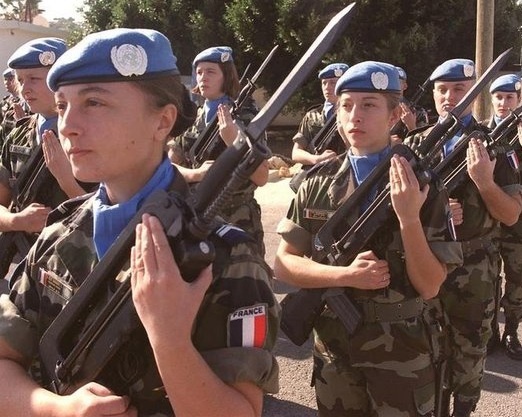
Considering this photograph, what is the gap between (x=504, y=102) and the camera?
5090 millimetres

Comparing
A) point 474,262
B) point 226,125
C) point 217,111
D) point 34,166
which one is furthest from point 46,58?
point 474,262

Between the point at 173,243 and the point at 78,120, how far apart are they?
421 mm

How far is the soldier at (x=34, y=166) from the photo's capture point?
3332 millimetres

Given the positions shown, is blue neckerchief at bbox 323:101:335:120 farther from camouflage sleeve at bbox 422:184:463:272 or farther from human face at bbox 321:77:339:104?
camouflage sleeve at bbox 422:184:463:272

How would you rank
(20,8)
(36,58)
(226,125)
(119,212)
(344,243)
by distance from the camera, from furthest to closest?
(20,8) → (226,125) → (36,58) → (344,243) → (119,212)

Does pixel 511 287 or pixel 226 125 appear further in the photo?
pixel 511 287

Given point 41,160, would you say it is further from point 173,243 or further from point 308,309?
point 173,243

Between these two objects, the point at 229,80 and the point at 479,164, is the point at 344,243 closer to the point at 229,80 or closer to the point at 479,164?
the point at 479,164

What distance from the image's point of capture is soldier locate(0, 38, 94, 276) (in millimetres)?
3332

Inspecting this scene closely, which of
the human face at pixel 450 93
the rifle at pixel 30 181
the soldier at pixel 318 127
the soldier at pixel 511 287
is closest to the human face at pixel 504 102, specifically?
the soldier at pixel 511 287

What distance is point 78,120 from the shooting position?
58.6 inches

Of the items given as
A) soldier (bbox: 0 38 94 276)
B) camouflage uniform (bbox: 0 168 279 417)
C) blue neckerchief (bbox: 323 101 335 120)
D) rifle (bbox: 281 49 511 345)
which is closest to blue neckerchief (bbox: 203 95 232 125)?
blue neckerchief (bbox: 323 101 335 120)

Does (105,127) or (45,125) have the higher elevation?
(105,127)

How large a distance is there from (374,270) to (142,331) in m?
1.29
